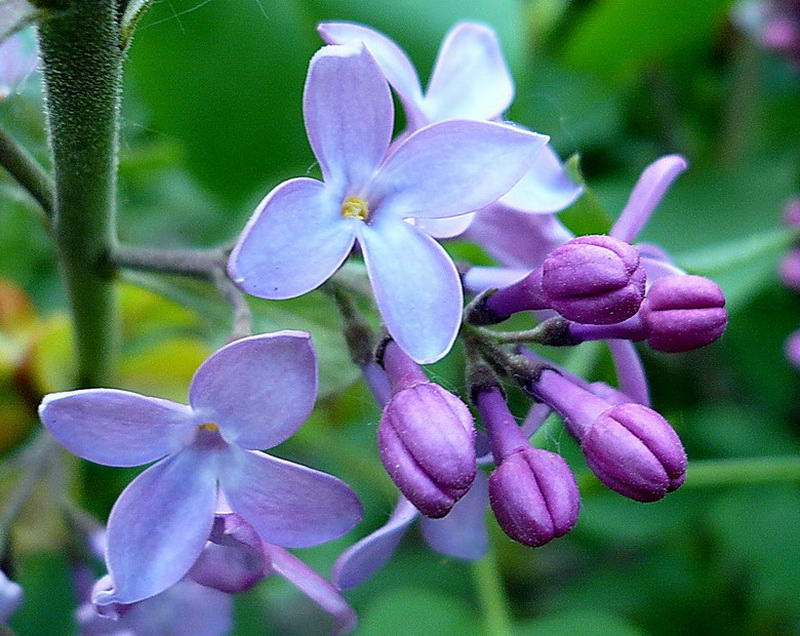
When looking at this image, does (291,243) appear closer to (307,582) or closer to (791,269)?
(307,582)

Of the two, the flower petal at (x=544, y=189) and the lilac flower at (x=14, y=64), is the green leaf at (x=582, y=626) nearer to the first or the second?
the flower petal at (x=544, y=189)

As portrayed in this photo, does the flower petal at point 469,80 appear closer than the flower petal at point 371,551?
No

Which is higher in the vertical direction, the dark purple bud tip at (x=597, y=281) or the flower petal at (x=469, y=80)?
the flower petal at (x=469, y=80)

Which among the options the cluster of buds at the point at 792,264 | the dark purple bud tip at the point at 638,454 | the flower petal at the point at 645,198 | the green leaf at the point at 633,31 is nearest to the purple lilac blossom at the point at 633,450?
the dark purple bud tip at the point at 638,454

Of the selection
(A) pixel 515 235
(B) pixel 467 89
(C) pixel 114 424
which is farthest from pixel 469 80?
(C) pixel 114 424

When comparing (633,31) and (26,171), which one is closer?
(26,171)

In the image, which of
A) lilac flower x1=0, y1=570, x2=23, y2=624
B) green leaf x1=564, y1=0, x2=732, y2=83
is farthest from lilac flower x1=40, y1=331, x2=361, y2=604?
green leaf x1=564, y1=0, x2=732, y2=83

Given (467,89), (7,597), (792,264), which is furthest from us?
(792,264)
